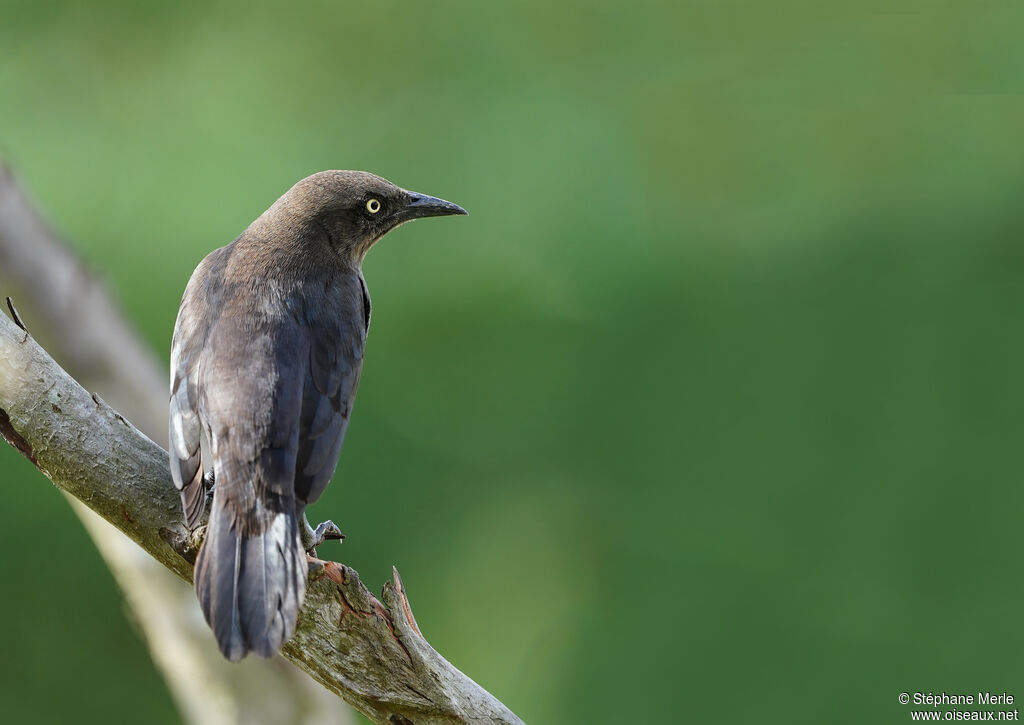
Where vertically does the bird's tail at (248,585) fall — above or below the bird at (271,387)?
below

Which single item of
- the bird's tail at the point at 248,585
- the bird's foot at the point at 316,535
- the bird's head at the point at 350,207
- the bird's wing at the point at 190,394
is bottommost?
the bird's tail at the point at 248,585

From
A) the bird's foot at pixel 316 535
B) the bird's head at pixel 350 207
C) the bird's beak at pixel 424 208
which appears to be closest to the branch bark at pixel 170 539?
the bird's foot at pixel 316 535

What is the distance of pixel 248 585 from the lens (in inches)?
106

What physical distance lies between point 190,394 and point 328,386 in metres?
0.41

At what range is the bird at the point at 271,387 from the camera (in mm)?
2719

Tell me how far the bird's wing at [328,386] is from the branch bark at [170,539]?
0.40 m

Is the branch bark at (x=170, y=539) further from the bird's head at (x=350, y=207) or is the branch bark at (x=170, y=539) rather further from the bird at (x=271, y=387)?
the bird's head at (x=350, y=207)

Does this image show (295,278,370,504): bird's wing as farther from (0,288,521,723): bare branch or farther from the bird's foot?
(0,288,521,723): bare branch

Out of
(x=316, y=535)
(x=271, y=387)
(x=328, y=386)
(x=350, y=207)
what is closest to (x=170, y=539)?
(x=316, y=535)

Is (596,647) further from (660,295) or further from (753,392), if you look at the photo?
(660,295)

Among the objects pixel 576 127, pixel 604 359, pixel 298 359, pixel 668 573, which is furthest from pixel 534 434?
pixel 298 359

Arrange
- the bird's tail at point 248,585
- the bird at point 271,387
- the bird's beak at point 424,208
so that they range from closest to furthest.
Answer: the bird's tail at point 248,585 < the bird at point 271,387 < the bird's beak at point 424,208

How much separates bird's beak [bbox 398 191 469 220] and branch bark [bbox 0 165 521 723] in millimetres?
1811

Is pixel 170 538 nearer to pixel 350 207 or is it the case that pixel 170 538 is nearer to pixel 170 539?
pixel 170 539
